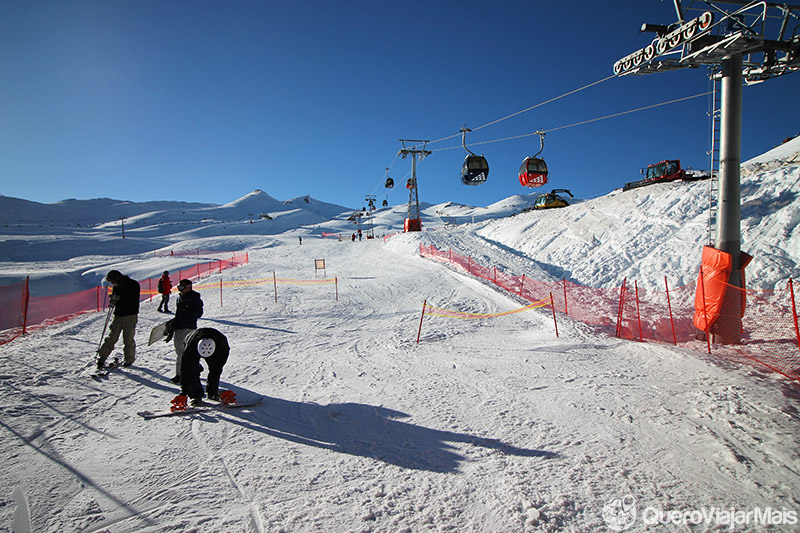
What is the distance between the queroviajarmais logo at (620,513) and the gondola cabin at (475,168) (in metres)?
14.3

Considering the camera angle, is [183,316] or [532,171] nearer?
[183,316]

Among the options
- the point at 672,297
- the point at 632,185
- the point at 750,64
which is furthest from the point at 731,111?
the point at 632,185

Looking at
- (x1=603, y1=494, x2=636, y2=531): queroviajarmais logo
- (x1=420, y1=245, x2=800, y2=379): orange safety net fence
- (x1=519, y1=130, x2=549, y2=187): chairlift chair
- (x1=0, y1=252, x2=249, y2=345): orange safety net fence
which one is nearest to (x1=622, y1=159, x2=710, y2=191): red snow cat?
(x1=420, y1=245, x2=800, y2=379): orange safety net fence

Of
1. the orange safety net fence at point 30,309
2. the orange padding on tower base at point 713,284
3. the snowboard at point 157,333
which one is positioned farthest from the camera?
the orange safety net fence at point 30,309

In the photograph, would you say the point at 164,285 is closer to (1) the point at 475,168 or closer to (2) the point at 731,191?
(1) the point at 475,168

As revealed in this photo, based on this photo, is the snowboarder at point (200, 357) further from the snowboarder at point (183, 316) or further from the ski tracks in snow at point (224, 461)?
the snowboarder at point (183, 316)

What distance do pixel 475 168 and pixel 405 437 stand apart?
13756 mm

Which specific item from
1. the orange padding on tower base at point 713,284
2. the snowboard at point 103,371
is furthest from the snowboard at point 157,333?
the orange padding on tower base at point 713,284

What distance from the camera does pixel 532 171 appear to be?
14.8 metres

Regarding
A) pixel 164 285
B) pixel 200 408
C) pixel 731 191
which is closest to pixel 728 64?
pixel 731 191

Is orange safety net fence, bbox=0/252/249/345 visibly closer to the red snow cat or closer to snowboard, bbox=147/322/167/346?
snowboard, bbox=147/322/167/346

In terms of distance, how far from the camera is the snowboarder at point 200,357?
5172 millimetres

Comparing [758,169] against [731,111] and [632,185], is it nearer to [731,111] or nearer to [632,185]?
[632,185]

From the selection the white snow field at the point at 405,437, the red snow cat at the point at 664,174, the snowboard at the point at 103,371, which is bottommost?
the white snow field at the point at 405,437
